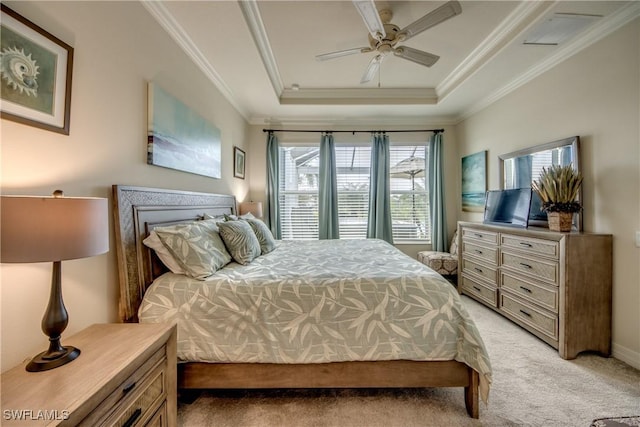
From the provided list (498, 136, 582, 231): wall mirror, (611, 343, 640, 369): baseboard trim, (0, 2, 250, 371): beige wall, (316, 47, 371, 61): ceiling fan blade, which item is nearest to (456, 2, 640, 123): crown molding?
(498, 136, 582, 231): wall mirror

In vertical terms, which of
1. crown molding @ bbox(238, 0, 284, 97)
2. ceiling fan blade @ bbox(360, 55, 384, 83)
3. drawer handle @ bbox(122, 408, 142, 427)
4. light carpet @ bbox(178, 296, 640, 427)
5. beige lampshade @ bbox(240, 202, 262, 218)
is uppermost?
crown molding @ bbox(238, 0, 284, 97)

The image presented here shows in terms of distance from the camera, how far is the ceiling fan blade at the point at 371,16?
1624mm

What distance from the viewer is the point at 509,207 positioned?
2.95 meters

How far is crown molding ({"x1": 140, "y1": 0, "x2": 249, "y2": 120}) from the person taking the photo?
1.85 meters

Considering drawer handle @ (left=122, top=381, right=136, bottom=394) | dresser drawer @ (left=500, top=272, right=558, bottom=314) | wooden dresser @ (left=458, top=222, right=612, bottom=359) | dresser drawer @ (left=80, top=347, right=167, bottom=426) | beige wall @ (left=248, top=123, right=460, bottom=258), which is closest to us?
dresser drawer @ (left=80, top=347, right=167, bottom=426)

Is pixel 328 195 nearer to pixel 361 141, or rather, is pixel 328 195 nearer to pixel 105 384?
pixel 361 141

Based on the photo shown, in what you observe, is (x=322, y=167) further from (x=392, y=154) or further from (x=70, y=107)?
(x=70, y=107)

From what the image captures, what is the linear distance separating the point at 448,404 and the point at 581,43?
3219 millimetres

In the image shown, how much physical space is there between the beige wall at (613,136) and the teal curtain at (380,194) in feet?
6.89

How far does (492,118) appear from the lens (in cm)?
353

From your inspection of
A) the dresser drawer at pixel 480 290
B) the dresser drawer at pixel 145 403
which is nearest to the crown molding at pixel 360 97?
the dresser drawer at pixel 480 290

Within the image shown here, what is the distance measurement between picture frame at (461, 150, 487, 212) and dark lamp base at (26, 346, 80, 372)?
436cm

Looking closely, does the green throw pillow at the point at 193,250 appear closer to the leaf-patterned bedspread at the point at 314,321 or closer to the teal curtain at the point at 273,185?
the leaf-patterned bedspread at the point at 314,321

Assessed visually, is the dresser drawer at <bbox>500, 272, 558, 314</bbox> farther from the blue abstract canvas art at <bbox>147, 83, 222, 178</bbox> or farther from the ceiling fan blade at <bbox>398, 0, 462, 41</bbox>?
the blue abstract canvas art at <bbox>147, 83, 222, 178</bbox>
